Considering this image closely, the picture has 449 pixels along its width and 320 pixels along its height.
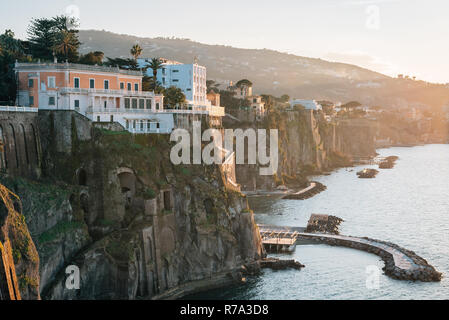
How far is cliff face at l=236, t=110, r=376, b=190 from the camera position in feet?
354

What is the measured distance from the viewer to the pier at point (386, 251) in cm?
5300

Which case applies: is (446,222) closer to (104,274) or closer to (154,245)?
(154,245)

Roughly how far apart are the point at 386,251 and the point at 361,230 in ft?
44.3

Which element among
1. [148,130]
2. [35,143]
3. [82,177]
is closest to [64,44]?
[148,130]

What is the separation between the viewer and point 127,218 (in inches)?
2035

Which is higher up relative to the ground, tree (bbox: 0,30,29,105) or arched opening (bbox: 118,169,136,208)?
tree (bbox: 0,30,29,105)

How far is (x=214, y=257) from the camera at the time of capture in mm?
54094

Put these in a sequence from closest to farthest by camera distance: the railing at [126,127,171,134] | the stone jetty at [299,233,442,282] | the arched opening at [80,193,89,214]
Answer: the arched opening at [80,193,89,214] → the stone jetty at [299,233,442,282] → the railing at [126,127,171,134]

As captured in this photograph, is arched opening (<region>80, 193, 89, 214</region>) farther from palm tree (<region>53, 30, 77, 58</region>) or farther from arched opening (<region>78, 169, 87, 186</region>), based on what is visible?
palm tree (<region>53, 30, 77, 58</region>)

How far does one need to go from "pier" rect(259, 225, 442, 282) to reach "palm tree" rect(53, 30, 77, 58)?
1352 inches

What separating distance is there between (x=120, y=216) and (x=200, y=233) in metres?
8.30

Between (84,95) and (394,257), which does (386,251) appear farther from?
(84,95)

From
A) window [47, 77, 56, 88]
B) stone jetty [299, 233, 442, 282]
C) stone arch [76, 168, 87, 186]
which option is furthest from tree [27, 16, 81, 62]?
stone jetty [299, 233, 442, 282]

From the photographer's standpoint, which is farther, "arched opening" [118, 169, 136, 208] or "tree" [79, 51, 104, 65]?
"tree" [79, 51, 104, 65]
